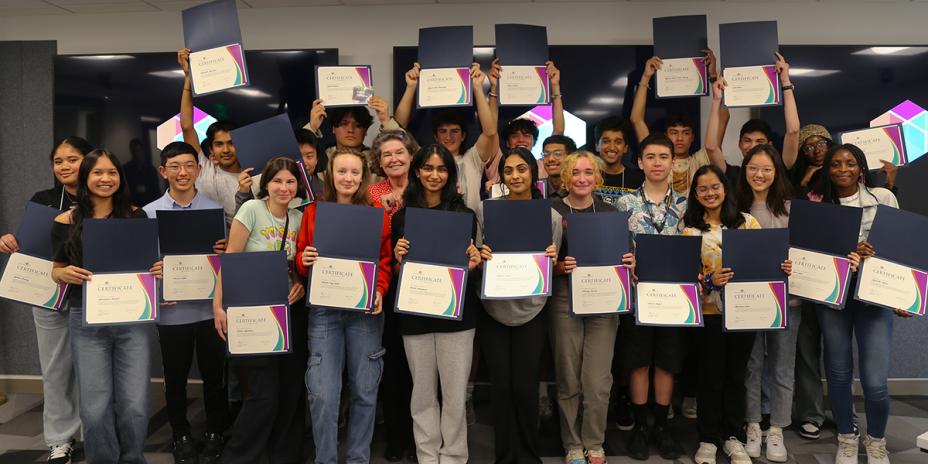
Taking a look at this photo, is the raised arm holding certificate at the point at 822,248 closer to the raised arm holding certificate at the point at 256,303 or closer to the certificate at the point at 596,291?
the certificate at the point at 596,291

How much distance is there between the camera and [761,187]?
9.78 feet

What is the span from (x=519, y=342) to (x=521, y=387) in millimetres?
212

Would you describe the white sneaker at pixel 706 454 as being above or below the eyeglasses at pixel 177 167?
below

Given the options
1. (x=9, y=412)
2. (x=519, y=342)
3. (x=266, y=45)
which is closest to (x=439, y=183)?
(x=519, y=342)

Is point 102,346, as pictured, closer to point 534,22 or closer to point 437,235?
point 437,235

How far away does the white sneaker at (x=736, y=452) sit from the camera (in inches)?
116

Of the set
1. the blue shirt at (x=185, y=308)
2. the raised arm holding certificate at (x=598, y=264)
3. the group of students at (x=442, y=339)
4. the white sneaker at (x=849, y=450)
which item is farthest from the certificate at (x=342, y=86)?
the white sneaker at (x=849, y=450)

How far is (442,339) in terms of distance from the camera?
8.79 feet

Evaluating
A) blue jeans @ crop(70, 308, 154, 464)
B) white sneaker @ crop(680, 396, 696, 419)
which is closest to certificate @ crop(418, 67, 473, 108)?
blue jeans @ crop(70, 308, 154, 464)

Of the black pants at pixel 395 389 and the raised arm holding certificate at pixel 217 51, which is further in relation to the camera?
the raised arm holding certificate at pixel 217 51

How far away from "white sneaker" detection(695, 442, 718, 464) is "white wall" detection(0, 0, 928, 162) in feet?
6.63

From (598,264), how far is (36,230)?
2.58 meters

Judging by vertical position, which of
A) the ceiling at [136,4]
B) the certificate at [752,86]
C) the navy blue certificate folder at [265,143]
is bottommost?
the navy blue certificate folder at [265,143]

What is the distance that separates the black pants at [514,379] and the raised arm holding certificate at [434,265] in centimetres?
32
